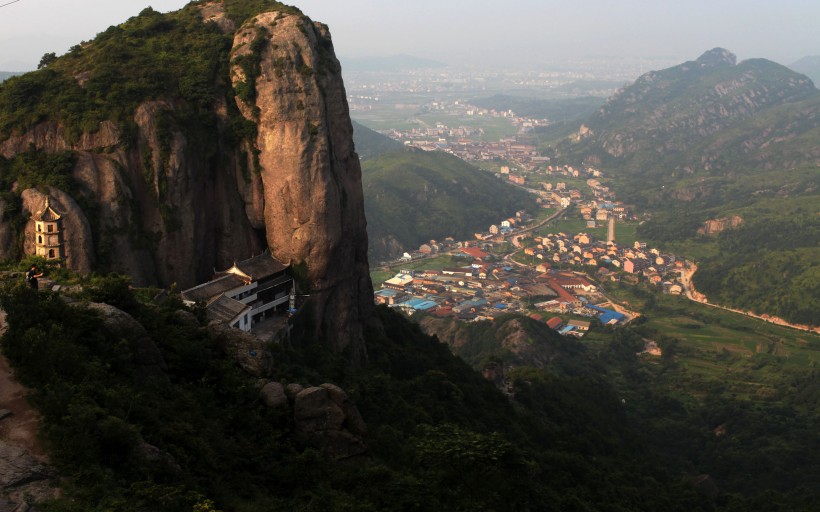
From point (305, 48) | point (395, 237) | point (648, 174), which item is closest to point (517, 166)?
point (648, 174)

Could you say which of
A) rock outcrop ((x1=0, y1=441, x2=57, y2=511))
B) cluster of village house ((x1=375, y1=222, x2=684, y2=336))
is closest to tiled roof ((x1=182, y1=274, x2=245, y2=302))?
rock outcrop ((x1=0, y1=441, x2=57, y2=511))

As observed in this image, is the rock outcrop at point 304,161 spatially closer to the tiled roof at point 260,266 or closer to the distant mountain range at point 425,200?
the tiled roof at point 260,266

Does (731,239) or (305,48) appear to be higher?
(305,48)

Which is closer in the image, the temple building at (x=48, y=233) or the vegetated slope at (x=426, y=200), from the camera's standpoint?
the temple building at (x=48, y=233)

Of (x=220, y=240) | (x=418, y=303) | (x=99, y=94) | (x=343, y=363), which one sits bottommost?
(x=418, y=303)

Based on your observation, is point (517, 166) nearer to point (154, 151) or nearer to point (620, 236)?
point (620, 236)

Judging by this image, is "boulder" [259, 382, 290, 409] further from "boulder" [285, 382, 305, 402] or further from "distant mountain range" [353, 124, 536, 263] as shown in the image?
"distant mountain range" [353, 124, 536, 263]

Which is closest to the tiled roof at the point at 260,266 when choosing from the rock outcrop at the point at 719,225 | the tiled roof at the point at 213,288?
the tiled roof at the point at 213,288

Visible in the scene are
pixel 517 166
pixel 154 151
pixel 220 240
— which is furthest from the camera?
pixel 517 166
